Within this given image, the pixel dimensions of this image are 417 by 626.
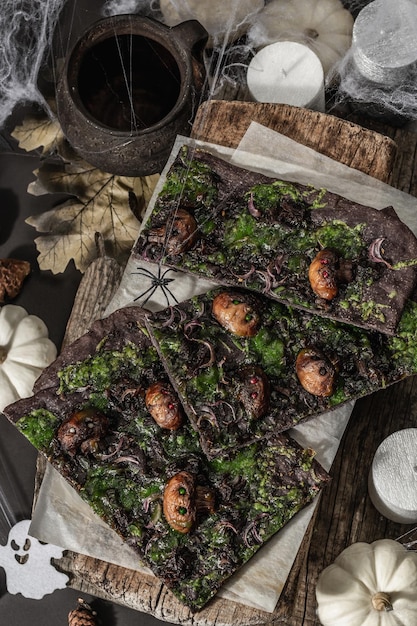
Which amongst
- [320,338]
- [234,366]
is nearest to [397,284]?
[320,338]

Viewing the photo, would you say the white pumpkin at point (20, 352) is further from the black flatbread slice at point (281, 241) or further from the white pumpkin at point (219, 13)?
the white pumpkin at point (219, 13)

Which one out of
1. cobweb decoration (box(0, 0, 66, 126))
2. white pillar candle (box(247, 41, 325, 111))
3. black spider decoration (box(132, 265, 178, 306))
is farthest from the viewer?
cobweb decoration (box(0, 0, 66, 126))

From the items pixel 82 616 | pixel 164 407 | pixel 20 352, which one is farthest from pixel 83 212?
pixel 82 616

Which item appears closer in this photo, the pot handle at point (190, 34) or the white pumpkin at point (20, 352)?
the pot handle at point (190, 34)

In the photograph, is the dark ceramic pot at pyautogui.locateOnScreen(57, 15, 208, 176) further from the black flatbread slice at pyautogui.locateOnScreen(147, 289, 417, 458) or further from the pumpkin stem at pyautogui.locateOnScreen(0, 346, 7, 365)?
the pumpkin stem at pyautogui.locateOnScreen(0, 346, 7, 365)

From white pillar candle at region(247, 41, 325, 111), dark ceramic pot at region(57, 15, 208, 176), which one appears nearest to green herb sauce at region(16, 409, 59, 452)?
dark ceramic pot at region(57, 15, 208, 176)

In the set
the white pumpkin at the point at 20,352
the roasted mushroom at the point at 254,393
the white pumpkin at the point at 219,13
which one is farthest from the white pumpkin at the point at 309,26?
the white pumpkin at the point at 20,352
